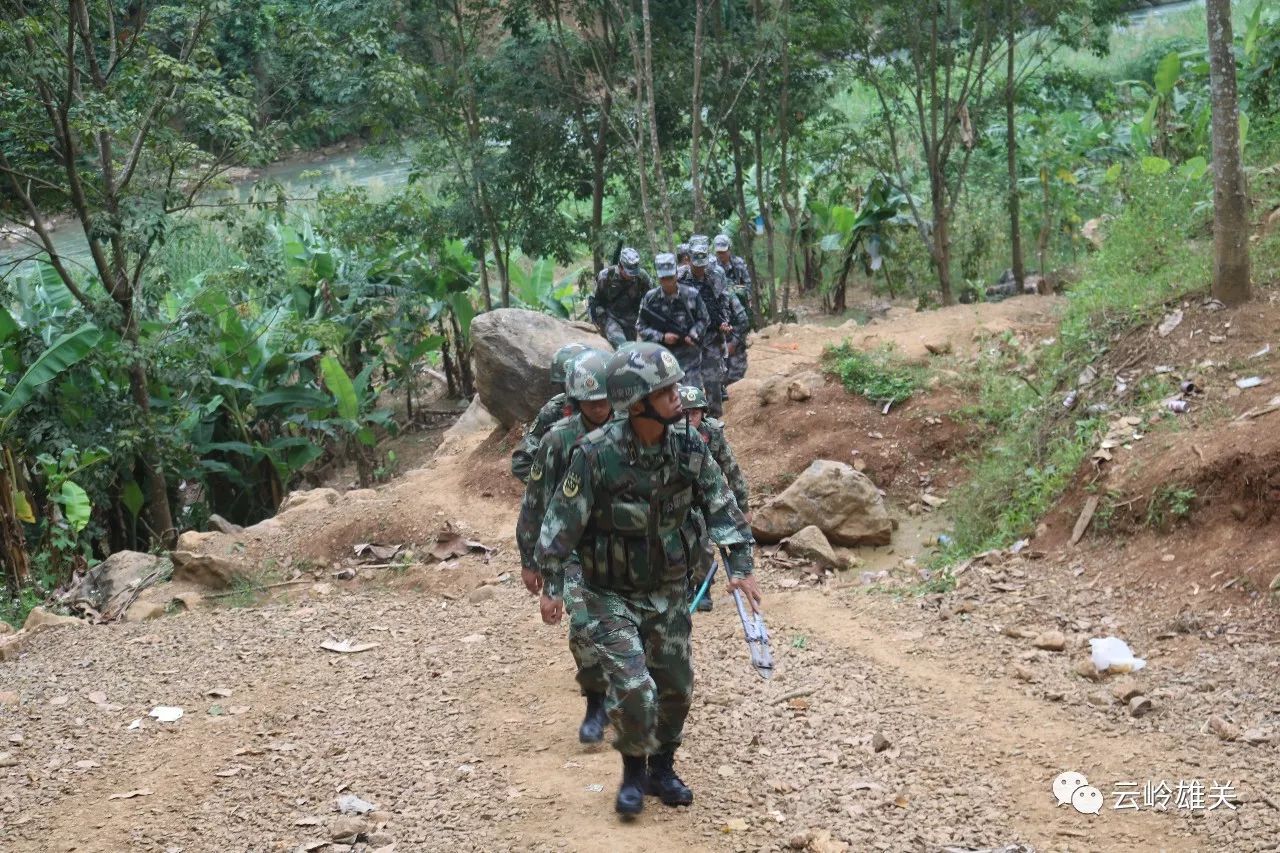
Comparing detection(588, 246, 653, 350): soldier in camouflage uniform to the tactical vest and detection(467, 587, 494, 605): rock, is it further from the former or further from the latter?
the tactical vest

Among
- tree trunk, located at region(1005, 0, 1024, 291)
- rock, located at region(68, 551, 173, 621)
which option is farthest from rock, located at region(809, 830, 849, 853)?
tree trunk, located at region(1005, 0, 1024, 291)

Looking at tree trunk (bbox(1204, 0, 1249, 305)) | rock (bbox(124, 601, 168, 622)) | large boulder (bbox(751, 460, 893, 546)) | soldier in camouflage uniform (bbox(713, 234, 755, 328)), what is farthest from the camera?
soldier in camouflage uniform (bbox(713, 234, 755, 328))

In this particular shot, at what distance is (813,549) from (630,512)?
13.7ft

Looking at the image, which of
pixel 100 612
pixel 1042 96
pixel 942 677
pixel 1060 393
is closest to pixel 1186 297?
pixel 1060 393

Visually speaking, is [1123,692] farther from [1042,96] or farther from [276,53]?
[1042,96]

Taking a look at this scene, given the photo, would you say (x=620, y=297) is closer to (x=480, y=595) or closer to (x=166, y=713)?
(x=480, y=595)

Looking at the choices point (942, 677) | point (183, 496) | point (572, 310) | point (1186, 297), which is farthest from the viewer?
point (572, 310)

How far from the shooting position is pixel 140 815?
5262mm

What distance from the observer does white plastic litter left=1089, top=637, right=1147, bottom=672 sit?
18.8ft

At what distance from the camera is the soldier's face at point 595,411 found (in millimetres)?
5219

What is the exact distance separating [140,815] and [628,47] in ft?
39.8

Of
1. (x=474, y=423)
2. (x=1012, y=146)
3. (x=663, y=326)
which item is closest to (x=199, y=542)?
(x=663, y=326)

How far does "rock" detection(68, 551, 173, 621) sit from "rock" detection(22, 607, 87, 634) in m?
0.52

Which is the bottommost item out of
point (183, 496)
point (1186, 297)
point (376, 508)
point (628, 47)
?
point (183, 496)
